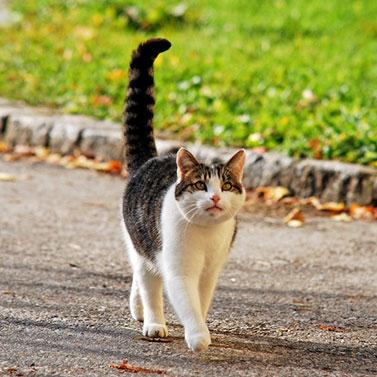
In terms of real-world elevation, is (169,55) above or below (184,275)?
above

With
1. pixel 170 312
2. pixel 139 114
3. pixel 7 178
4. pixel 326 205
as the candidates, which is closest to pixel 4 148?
pixel 7 178

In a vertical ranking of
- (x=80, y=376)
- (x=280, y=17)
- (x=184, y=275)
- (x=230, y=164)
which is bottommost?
(x=80, y=376)

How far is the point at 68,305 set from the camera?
5.18 m

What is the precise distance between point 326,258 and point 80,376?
2881mm

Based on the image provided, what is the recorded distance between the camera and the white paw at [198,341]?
434cm

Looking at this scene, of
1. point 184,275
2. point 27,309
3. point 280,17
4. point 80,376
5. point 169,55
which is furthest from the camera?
point 280,17

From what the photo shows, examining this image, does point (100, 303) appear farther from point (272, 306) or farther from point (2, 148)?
point (2, 148)

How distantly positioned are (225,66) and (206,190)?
6889mm

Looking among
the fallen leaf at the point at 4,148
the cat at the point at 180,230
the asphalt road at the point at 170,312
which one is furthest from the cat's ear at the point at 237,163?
the fallen leaf at the point at 4,148

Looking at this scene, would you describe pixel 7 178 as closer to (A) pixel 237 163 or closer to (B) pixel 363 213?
(B) pixel 363 213

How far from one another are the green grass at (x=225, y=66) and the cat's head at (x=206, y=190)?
379cm

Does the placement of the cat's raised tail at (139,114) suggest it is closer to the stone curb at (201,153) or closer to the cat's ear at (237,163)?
the cat's ear at (237,163)

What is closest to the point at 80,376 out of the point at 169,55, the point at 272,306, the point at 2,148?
the point at 272,306

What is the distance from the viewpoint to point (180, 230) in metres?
4.45
